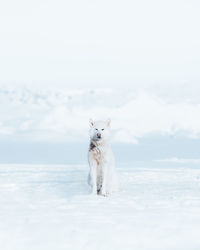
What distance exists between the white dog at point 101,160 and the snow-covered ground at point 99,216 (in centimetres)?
28

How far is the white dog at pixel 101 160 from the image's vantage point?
921 cm

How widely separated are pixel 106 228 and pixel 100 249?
729mm

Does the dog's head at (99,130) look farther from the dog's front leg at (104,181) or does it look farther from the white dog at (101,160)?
the dog's front leg at (104,181)

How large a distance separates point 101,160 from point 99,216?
5.67ft

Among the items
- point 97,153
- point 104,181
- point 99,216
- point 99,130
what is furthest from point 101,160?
point 99,216

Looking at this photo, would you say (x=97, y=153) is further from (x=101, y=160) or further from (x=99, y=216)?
(x=99, y=216)

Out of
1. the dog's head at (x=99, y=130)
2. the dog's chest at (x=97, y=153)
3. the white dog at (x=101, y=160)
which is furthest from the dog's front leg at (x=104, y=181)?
the dog's head at (x=99, y=130)

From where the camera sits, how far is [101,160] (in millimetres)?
9477

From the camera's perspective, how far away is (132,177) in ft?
43.3

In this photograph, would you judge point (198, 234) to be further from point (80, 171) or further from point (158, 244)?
point (80, 171)

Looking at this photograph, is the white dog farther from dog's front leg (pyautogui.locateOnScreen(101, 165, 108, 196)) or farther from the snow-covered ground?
the snow-covered ground

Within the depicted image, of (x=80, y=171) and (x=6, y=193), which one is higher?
(x=80, y=171)

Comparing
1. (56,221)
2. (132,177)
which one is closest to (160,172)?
(132,177)

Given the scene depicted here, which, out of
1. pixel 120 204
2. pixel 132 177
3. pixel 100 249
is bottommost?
pixel 100 249
